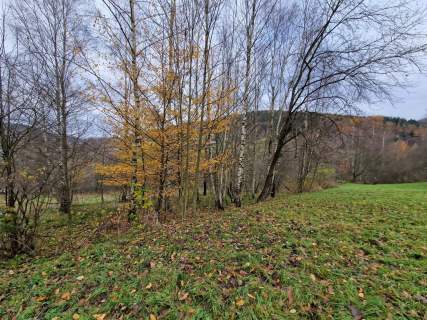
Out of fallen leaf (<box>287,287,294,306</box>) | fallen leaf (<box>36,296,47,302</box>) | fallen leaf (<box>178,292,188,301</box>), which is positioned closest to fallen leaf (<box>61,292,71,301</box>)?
fallen leaf (<box>36,296,47,302</box>)

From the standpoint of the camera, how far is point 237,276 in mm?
2658

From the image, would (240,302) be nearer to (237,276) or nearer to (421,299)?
(237,276)

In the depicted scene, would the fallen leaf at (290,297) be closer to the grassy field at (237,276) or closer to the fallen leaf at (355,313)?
the grassy field at (237,276)

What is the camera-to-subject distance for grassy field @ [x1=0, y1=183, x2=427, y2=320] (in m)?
2.17

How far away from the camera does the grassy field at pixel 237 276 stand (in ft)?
7.11

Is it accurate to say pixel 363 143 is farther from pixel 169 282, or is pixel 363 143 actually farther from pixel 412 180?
pixel 169 282

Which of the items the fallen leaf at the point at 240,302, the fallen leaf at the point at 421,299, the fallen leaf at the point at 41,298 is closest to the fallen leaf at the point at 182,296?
the fallen leaf at the point at 240,302

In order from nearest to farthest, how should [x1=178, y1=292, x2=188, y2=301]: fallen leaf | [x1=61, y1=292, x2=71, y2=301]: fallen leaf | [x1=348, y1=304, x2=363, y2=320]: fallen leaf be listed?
1. [x1=348, y1=304, x2=363, y2=320]: fallen leaf
2. [x1=178, y1=292, x2=188, y2=301]: fallen leaf
3. [x1=61, y1=292, x2=71, y2=301]: fallen leaf

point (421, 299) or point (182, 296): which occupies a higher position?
point (421, 299)

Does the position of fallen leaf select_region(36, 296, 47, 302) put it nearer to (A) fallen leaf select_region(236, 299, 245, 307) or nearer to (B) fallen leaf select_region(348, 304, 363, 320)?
(A) fallen leaf select_region(236, 299, 245, 307)

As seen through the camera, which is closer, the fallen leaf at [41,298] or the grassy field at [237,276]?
the grassy field at [237,276]

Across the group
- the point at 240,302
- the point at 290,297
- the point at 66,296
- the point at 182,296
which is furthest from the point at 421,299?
the point at 66,296

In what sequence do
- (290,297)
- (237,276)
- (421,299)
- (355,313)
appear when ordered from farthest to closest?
(237,276), (290,297), (421,299), (355,313)

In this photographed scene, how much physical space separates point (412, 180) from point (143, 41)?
32.6 m
